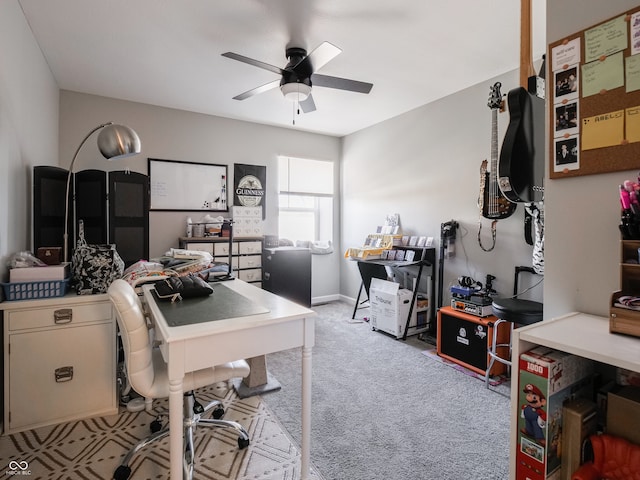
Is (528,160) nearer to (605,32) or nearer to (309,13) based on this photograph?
(605,32)

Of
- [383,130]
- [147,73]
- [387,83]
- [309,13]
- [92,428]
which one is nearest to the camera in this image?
[92,428]

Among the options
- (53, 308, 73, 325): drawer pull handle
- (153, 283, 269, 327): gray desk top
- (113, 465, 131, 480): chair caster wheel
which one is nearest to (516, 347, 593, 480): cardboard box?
(153, 283, 269, 327): gray desk top

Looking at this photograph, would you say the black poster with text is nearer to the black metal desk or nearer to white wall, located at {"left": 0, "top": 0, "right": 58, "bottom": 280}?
the black metal desk

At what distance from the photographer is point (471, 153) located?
328 centimetres

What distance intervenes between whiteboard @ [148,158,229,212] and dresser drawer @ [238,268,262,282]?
881mm

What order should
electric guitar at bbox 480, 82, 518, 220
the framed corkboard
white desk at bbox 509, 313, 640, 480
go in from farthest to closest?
electric guitar at bbox 480, 82, 518, 220, the framed corkboard, white desk at bbox 509, 313, 640, 480

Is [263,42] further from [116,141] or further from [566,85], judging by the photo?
[566,85]

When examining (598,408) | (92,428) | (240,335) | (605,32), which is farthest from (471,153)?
(92,428)

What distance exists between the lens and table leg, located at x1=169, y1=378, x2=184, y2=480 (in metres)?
1.21

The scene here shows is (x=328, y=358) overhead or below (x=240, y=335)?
below

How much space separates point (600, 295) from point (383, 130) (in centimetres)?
361

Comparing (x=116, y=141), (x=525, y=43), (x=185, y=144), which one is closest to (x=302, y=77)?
(x=116, y=141)

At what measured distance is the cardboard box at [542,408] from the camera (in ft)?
2.99

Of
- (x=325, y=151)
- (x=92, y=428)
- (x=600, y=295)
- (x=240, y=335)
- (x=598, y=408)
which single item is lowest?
(x=92, y=428)
